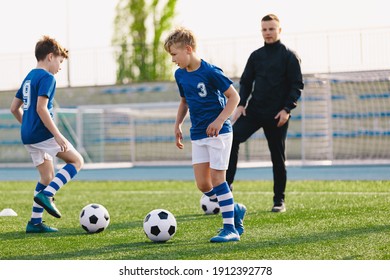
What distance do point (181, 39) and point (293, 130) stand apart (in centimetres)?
1894

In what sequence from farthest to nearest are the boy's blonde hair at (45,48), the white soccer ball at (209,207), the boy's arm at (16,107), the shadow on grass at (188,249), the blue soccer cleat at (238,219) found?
the white soccer ball at (209,207) → the boy's arm at (16,107) → the boy's blonde hair at (45,48) → the blue soccer cleat at (238,219) → the shadow on grass at (188,249)

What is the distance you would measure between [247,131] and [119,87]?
19.4 m

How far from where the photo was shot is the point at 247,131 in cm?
782

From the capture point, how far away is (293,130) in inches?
955

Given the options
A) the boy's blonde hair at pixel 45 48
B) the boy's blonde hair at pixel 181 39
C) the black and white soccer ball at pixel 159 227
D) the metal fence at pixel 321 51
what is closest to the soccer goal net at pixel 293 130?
the metal fence at pixel 321 51

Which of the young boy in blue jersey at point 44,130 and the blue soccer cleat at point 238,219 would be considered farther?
the young boy in blue jersey at point 44,130

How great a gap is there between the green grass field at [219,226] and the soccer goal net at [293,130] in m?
9.86

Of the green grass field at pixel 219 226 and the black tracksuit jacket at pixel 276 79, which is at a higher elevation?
the black tracksuit jacket at pixel 276 79

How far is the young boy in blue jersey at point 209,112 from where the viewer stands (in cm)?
563

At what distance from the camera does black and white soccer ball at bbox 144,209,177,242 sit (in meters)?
5.72

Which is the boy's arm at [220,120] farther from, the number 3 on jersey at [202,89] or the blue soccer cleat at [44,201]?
Result: the blue soccer cleat at [44,201]

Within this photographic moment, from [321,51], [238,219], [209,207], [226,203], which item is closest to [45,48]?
[226,203]

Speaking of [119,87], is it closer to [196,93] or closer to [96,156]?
[96,156]

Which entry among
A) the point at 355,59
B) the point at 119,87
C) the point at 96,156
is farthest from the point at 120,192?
the point at 119,87
